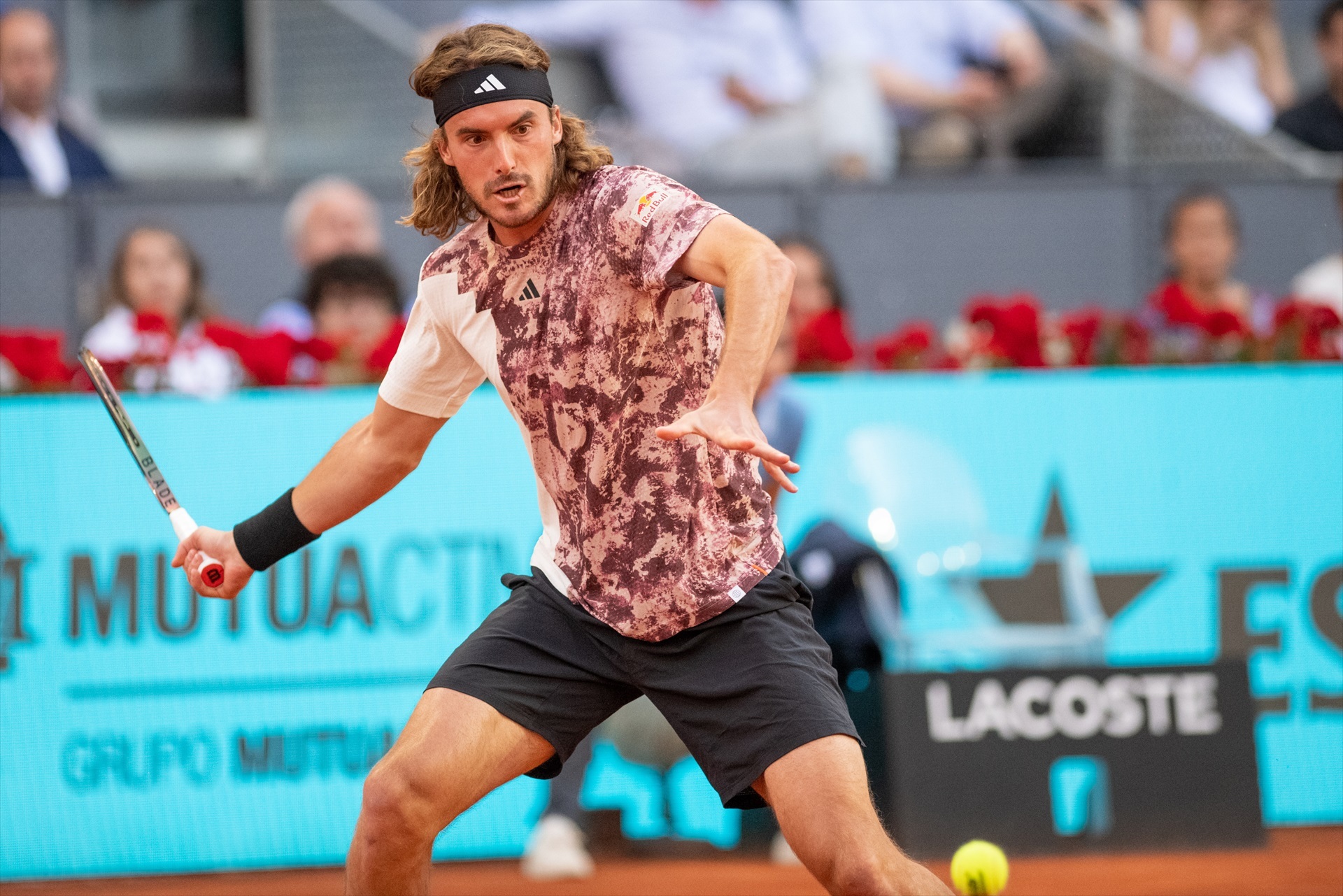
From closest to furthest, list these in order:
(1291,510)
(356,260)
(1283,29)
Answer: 1. (1291,510)
2. (356,260)
3. (1283,29)

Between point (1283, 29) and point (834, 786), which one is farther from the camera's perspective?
point (1283, 29)

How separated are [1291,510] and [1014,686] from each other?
50.1 inches

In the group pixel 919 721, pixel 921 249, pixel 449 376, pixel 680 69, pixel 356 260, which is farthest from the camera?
pixel 680 69

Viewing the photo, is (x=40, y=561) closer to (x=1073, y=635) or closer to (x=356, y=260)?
(x=356, y=260)

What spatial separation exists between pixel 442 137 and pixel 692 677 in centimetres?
126

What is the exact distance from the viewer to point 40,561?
561cm

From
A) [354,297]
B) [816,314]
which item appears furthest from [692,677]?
[354,297]

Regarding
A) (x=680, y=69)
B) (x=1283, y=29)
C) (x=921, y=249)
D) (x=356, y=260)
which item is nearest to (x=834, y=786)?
(x=356, y=260)

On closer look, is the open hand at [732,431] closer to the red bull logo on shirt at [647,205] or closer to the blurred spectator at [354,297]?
the red bull logo on shirt at [647,205]

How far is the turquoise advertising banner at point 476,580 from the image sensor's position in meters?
5.59

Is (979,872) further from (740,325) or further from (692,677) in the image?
(740,325)

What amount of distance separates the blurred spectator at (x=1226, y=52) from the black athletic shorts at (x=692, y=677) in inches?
280

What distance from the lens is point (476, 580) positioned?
576 cm

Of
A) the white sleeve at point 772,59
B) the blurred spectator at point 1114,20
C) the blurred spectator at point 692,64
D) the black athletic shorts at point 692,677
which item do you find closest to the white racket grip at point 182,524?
the black athletic shorts at point 692,677
